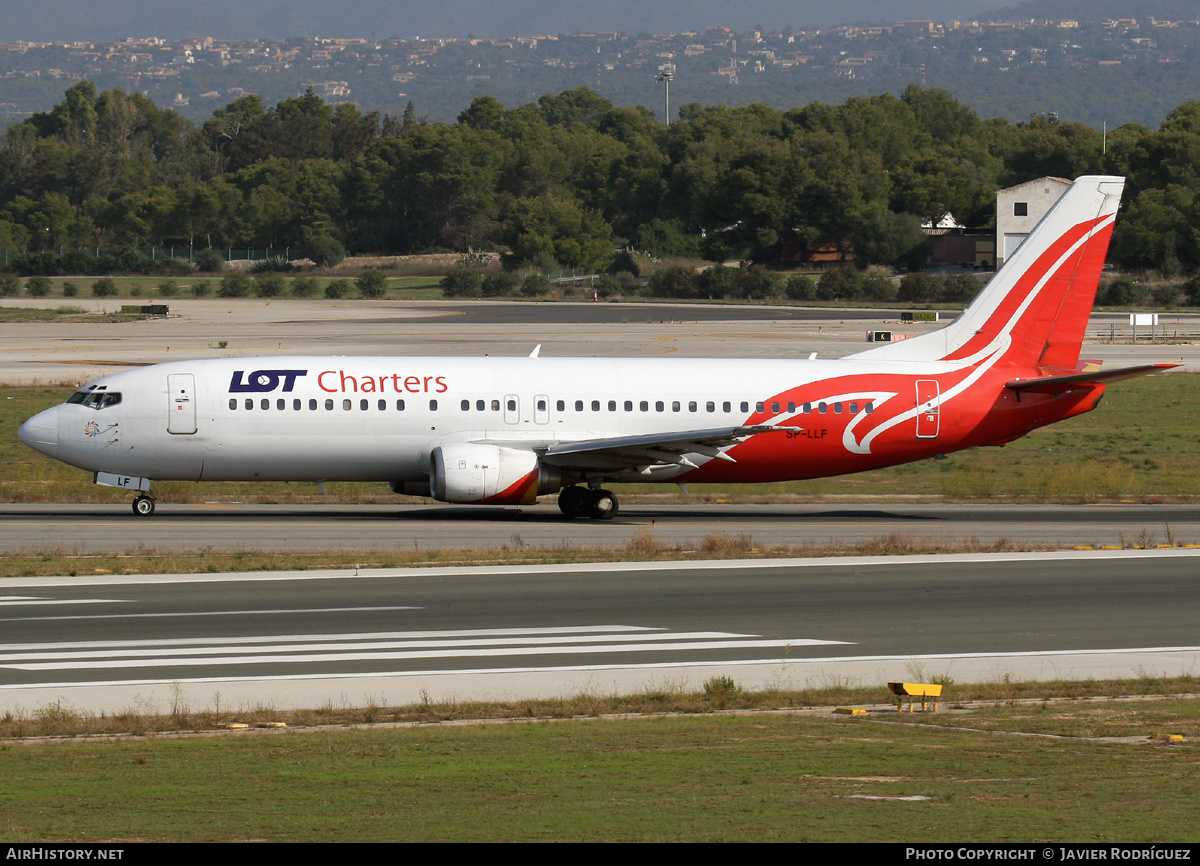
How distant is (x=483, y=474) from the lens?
3362 cm

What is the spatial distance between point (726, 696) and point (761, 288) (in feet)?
413

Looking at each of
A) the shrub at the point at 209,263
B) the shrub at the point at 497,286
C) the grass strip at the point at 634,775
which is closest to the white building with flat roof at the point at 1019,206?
the shrub at the point at 497,286

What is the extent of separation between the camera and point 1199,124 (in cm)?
15938

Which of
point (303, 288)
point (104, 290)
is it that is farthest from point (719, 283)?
point (104, 290)

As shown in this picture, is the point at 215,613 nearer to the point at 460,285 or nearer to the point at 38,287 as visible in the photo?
the point at 460,285

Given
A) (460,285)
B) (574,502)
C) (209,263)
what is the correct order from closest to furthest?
(574,502), (460,285), (209,263)

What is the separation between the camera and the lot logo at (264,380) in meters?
34.3

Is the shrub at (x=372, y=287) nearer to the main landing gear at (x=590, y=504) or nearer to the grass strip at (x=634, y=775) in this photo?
the main landing gear at (x=590, y=504)

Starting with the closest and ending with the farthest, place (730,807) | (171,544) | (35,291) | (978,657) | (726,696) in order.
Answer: (730,807)
(726,696)
(978,657)
(171,544)
(35,291)

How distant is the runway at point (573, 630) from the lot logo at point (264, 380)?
8638mm

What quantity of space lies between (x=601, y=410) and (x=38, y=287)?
121m

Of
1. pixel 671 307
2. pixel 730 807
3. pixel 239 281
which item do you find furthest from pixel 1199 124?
pixel 730 807

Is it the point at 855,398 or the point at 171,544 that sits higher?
Answer: the point at 855,398

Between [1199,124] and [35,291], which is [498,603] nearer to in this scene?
[35,291]
